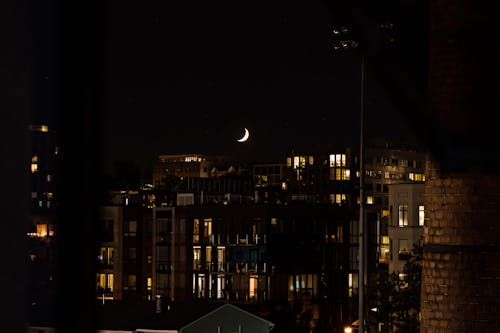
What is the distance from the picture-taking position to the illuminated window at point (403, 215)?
145 ft

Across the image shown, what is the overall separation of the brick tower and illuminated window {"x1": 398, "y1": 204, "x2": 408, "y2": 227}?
3843 centimetres

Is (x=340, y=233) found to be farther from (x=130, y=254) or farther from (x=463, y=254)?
(x=463, y=254)

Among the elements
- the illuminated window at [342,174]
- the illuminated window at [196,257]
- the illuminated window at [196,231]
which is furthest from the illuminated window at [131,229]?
the illuminated window at [342,174]

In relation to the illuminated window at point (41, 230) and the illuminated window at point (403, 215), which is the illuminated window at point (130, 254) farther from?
the illuminated window at point (41, 230)

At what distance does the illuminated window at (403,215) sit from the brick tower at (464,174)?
1513 inches

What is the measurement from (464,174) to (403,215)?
38768 mm

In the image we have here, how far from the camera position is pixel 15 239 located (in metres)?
1.26

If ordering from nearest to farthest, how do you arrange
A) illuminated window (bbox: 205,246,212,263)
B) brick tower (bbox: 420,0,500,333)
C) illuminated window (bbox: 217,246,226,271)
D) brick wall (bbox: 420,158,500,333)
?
brick tower (bbox: 420,0,500,333) < brick wall (bbox: 420,158,500,333) < illuminated window (bbox: 217,246,226,271) < illuminated window (bbox: 205,246,212,263)

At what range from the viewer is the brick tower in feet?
19.1

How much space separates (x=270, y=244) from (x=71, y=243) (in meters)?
50.4

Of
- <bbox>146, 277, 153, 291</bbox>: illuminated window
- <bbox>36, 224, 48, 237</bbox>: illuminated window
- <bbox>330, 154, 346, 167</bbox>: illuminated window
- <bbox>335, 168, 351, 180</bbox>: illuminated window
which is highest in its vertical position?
<bbox>330, 154, 346, 167</bbox>: illuminated window

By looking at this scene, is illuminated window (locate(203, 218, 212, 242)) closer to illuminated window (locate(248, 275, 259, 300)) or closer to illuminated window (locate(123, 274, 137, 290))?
illuminated window (locate(248, 275, 259, 300))

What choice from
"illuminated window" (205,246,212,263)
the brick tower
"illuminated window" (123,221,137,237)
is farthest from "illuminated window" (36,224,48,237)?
"illuminated window" (123,221,137,237)

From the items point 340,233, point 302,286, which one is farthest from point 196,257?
point 340,233
